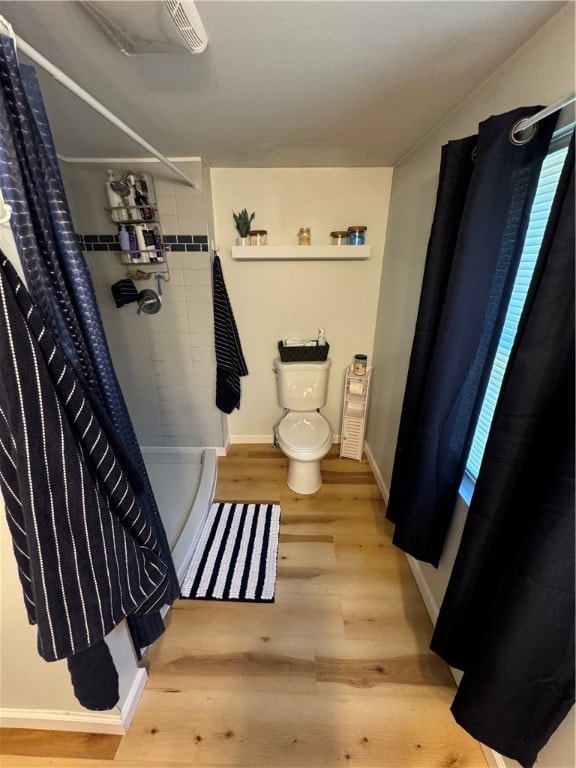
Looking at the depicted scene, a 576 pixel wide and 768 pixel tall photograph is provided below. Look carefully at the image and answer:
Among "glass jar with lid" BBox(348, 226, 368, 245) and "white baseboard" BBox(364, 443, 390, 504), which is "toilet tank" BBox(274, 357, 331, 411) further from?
"glass jar with lid" BBox(348, 226, 368, 245)

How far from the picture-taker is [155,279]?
1966 millimetres

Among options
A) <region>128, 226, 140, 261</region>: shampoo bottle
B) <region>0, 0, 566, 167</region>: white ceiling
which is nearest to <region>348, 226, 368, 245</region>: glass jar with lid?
<region>0, 0, 566, 167</region>: white ceiling

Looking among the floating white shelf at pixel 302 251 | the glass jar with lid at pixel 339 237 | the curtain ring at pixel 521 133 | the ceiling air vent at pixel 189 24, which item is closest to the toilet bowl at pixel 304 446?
the floating white shelf at pixel 302 251

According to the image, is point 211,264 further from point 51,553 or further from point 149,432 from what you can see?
point 51,553

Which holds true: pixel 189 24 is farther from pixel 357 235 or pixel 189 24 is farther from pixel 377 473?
pixel 377 473

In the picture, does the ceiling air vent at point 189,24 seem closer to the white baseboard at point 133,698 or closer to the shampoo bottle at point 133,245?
the shampoo bottle at point 133,245

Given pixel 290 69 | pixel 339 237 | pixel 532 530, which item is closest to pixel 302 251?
pixel 339 237

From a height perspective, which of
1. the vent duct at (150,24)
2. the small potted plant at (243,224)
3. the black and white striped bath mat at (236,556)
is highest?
the vent duct at (150,24)

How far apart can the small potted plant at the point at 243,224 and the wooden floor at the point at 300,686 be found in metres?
1.90

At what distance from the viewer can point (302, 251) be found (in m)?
1.91

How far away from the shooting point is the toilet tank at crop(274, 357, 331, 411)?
213 centimetres

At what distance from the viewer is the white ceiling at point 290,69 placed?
734 millimetres

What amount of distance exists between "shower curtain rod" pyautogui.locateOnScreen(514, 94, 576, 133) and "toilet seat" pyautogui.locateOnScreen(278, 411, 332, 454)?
1.60 m

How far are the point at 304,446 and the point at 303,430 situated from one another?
0.17 metres
